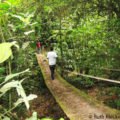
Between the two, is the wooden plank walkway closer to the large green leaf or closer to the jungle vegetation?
the jungle vegetation

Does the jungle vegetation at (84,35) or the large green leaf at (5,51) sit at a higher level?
the large green leaf at (5,51)

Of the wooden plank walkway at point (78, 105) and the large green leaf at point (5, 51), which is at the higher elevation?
the large green leaf at point (5, 51)

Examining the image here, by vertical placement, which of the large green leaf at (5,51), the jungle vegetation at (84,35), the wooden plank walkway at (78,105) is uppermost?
the large green leaf at (5,51)

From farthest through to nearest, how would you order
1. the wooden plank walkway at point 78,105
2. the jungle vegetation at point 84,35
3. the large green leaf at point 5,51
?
the jungle vegetation at point 84,35, the wooden plank walkway at point 78,105, the large green leaf at point 5,51

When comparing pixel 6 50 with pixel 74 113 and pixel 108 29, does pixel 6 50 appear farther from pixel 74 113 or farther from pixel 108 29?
pixel 108 29

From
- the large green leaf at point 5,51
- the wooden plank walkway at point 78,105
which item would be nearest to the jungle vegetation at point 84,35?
the wooden plank walkway at point 78,105

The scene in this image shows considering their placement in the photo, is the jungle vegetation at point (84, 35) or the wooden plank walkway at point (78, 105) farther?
the jungle vegetation at point (84, 35)

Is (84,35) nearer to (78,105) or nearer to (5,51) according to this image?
(78,105)

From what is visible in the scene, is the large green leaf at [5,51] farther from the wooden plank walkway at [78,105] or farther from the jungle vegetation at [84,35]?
the wooden plank walkway at [78,105]

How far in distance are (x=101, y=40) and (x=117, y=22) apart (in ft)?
4.29

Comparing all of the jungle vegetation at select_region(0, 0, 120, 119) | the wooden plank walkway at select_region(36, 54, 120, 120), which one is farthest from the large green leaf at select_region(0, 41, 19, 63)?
the wooden plank walkway at select_region(36, 54, 120, 120)

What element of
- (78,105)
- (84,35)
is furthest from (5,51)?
(84,35)

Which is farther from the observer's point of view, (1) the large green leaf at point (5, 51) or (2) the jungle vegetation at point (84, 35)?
(2) the jungle vegetation at point (84, 35)

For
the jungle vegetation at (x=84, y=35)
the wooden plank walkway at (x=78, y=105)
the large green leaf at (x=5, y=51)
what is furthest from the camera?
the jungle vegetation at (x=84, y=35)
